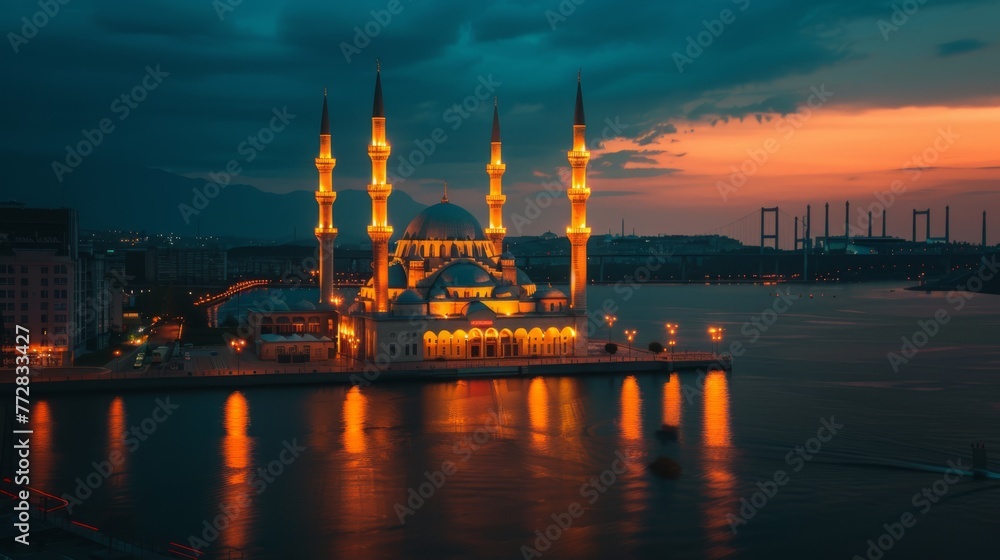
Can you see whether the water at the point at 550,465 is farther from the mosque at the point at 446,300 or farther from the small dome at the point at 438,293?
the small dome at the point at 438,293

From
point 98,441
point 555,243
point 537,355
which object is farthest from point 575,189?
point 555,243

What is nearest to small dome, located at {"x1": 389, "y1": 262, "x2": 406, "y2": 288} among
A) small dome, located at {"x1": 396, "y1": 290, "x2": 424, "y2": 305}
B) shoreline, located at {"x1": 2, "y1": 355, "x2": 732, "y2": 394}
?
small dome, located at {"x1": 396, "y1": 290, "x2": 424, "y2": 305}

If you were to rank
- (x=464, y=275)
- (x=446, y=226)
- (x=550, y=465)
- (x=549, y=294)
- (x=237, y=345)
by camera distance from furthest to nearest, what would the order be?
(x=446, y=226)
(x=237, y=345)
(x=464, y=275)
(x=549, y=294)
(x=550, y=465)

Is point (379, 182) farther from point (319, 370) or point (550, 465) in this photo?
point (550, 465)

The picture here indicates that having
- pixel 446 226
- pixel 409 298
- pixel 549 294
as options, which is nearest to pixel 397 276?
pixel 446 226

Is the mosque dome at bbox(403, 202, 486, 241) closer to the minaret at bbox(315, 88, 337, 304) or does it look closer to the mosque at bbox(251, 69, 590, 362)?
the mosque at bbox(251, 69, 590, 362)

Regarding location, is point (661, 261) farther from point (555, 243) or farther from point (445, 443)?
point (445, 443)
